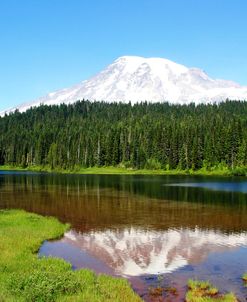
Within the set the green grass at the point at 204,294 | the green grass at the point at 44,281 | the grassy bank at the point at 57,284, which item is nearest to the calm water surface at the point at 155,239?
the green grass at the point at 204,294

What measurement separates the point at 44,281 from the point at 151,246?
17.0 meters

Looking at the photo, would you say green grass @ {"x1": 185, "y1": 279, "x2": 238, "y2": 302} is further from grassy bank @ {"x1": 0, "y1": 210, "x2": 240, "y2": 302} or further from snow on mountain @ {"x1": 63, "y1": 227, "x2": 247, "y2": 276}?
snow on mountain @ {"x1": 63, "y1": 227, "x2": 247, "y2": 276}

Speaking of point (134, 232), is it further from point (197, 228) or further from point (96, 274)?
point (96, 274)

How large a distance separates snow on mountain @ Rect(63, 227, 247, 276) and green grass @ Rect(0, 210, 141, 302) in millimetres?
4053

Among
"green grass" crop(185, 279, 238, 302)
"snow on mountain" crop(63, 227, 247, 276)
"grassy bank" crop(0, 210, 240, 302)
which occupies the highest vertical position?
"grassy bank" crop(0, 210, 240, 302)

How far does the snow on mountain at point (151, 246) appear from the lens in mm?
31203

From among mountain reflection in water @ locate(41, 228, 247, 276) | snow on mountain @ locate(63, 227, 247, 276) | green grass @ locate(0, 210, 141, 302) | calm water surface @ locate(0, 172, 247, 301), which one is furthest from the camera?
snow on mountain @ locate(63, 227, 247, 276)

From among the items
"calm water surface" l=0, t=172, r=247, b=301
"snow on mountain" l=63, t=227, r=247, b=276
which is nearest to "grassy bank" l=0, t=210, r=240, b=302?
"calm water surface" l=0, t=172, r=247, b=301

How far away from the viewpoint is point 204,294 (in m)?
24.0

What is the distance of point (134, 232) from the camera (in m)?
44.2

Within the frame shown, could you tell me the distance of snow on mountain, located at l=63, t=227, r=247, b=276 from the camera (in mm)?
31203

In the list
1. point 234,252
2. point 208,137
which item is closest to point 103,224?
point 234,252

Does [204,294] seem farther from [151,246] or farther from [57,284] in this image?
[151,246]

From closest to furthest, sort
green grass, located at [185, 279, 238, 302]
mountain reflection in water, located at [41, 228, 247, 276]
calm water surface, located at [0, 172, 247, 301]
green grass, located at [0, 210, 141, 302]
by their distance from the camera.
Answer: green grass, located at [0, 210, 141, 302]
green grass, located at [185, 279, 238, 302]
calm water surface, located at [0, 172, 247, 301]
mountain reflection in water, located at [41, 228, 247, 276]
